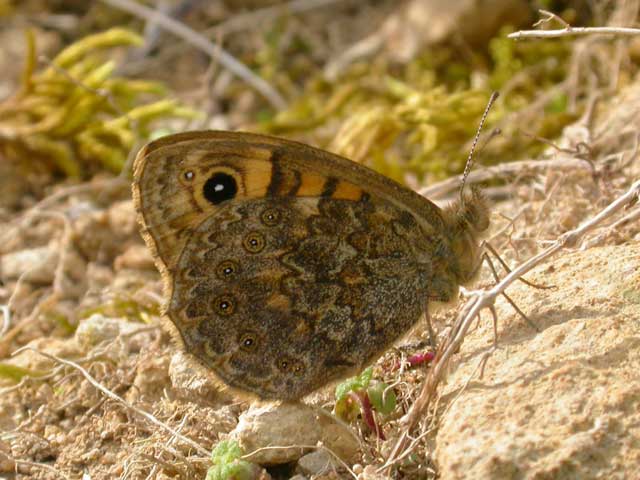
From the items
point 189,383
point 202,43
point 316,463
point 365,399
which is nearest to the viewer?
point 316,463

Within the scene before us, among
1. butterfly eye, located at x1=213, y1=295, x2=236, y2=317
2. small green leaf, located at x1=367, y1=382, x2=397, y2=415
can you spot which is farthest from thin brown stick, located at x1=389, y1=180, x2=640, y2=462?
butterfly eye, located at x1=213, y1=295, x2=236, y2=317

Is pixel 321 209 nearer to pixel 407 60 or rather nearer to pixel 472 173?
pixel 472 173

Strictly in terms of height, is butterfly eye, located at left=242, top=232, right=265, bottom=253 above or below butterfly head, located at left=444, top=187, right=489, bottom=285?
above

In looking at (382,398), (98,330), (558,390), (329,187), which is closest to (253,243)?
(329,187)

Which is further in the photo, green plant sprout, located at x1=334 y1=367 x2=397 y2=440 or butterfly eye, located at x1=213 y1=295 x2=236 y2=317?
butterfly eye, located at x1=213 y1=295 x2=236 y2=317

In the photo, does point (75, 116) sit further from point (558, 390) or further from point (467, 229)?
point (558, 390)

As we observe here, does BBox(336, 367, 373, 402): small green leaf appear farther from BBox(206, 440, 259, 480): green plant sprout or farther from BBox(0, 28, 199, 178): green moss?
BBox(0, 28, 199, 178): green moss
